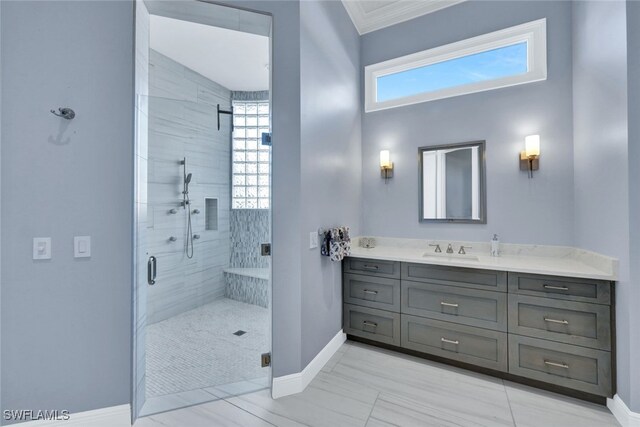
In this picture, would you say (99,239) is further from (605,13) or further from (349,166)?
(605,13)

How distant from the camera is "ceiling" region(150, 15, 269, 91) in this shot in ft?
9.36

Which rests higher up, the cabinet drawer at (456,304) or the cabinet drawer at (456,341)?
the cabinet drawer at (456,304)

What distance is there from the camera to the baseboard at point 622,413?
64.2 inches

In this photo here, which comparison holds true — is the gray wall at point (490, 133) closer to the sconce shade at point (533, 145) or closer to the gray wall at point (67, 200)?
the sconce shade at point (533, 145)

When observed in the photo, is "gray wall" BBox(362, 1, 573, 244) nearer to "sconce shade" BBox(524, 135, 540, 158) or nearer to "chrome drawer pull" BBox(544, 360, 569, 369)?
"sconce shade" BBox(524, 135, 540, 158)

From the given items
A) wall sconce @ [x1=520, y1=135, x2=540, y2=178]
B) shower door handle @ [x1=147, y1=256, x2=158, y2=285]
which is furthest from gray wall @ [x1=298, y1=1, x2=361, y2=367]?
wall sconce @ [x1=520, y1=135, x2=540, y2=178]

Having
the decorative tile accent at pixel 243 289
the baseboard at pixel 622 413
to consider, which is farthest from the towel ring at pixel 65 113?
the baseboard at pixel 622 413

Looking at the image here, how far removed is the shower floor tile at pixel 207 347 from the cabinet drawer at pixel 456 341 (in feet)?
4.27

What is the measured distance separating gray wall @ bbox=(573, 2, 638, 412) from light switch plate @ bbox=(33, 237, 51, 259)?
3.41m

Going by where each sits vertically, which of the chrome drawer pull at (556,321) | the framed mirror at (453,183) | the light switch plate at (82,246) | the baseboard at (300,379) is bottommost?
the baseboard at (300,379)

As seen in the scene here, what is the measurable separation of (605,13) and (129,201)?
342cm

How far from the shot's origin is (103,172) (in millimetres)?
1673

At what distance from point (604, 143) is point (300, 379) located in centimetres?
276

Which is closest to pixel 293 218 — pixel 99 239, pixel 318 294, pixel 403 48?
pixel 318 294
